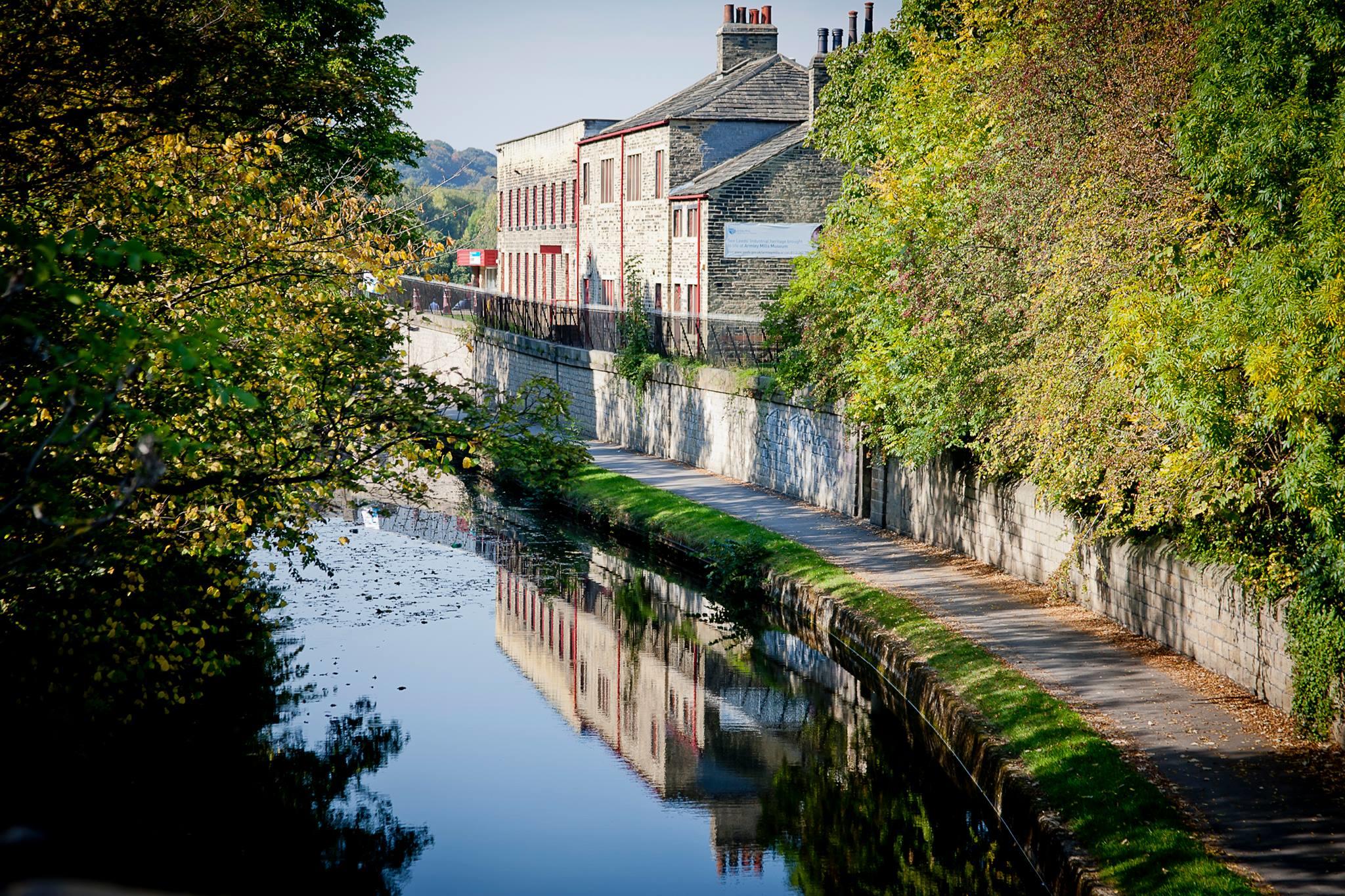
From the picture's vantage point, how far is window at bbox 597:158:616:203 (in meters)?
41.7

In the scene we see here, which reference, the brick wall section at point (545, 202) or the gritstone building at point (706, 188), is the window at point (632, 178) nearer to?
the gritstone building at point (706, 188)

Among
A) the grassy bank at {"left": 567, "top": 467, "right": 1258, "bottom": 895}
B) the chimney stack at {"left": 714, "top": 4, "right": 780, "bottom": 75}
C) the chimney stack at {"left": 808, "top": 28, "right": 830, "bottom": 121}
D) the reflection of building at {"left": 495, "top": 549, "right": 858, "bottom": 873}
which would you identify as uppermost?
the chimney stack at {"left": 714, "top": 4, "right": 780, "bottom": 75}

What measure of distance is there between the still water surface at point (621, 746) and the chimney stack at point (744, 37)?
2458 centimetres

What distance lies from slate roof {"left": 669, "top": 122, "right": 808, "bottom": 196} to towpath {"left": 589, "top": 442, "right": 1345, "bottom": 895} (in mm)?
16417

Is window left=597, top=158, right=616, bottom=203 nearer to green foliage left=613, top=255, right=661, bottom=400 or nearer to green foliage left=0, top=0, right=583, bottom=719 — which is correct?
green foliage left=613, top=255, right=661, bottom=400

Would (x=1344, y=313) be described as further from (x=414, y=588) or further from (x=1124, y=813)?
(x=414, y=588)

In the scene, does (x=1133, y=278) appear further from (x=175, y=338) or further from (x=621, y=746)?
(x=175, y=338)

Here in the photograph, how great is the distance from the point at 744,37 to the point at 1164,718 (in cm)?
3370

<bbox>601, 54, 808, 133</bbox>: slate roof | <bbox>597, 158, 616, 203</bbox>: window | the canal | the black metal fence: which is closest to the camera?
the canal

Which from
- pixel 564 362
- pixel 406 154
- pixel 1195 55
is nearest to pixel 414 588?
pixel 406 154

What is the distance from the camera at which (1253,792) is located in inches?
360

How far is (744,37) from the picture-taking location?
40656 millimetres

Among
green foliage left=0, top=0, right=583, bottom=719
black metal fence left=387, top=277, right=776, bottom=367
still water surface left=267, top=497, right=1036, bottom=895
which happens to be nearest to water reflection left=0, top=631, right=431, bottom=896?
still water surface left=267, top=497, right=1036, bottom=895

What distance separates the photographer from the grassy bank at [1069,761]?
7996mm
